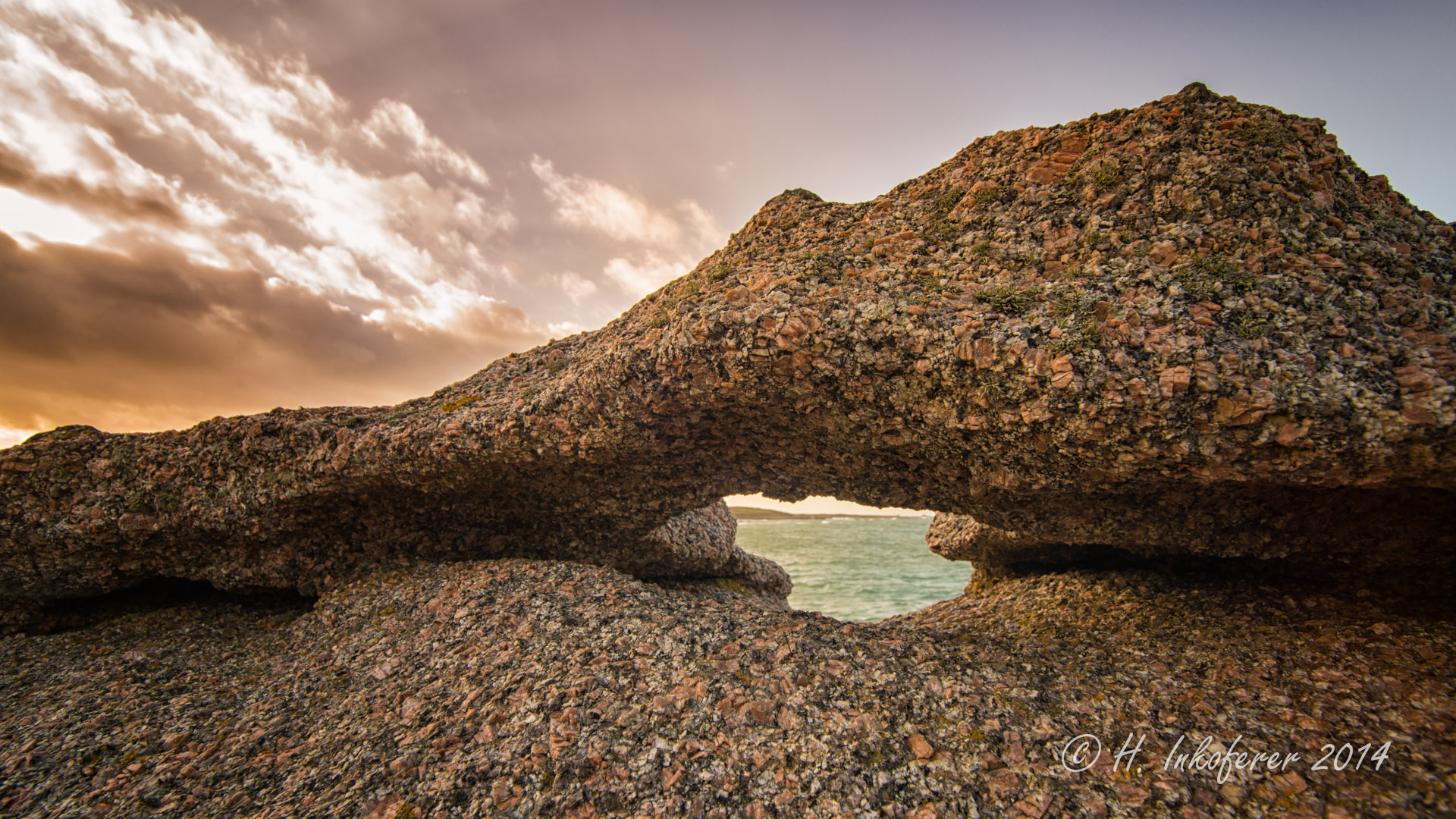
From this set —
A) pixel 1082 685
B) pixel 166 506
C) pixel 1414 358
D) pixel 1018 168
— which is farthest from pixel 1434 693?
pixel 166 506

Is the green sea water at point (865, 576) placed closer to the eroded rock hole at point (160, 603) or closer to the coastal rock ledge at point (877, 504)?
the coastal rock ledge at point (877, 504)

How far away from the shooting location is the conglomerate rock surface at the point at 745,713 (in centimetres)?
454

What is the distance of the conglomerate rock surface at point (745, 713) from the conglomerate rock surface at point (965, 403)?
141 cm

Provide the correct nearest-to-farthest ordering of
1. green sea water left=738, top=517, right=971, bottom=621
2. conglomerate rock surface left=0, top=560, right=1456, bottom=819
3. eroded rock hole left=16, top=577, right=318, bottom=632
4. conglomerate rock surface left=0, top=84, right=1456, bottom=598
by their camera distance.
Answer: conglomerate rock surface left=0, top=560, right=1456, bottom=819 < conglomerate rock surface left=0, top=84, right=1456, bottom=598 < eroded rock hole left=16, top=577, right=318, bottom=632 < green sea water left=738, top=517, right=971, bottom=621

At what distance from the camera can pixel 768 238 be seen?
804 centimetres

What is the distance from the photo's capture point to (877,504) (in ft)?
27.7

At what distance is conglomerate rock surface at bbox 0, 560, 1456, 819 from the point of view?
4.54 m
